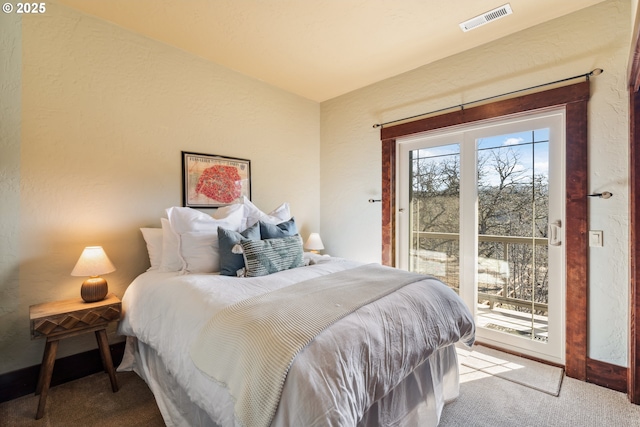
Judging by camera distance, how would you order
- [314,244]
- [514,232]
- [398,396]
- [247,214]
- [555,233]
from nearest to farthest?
1. [398,396]
2. [555,233]
3. [514,232]
4. [247,214]
5. [314,244]

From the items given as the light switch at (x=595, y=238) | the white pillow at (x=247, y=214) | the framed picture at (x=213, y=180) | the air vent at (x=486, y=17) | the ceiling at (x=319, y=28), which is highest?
the ceiling at (x=319, y=28)

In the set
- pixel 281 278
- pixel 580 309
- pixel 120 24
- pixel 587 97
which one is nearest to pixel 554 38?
pixel 587 97

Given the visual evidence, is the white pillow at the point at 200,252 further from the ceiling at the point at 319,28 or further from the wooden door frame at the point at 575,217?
the wooden door frame at the point at 575,217

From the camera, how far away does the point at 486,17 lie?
7.33 ft

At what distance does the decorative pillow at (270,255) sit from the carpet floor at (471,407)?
1.03m

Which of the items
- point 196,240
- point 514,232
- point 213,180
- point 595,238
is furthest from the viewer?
point 213,180

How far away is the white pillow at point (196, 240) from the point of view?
2146 mm

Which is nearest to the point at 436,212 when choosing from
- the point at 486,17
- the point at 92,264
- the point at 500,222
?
the point at 500,222

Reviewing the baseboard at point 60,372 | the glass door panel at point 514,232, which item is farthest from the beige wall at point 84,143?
the glass door panel at point 514,232

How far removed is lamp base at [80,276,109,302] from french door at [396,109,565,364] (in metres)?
2.78

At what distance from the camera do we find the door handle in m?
2.28

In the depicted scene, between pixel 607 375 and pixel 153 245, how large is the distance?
3512 mm

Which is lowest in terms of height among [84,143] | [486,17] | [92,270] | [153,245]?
[92,270]

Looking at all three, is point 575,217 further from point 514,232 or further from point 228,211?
point 228,211
